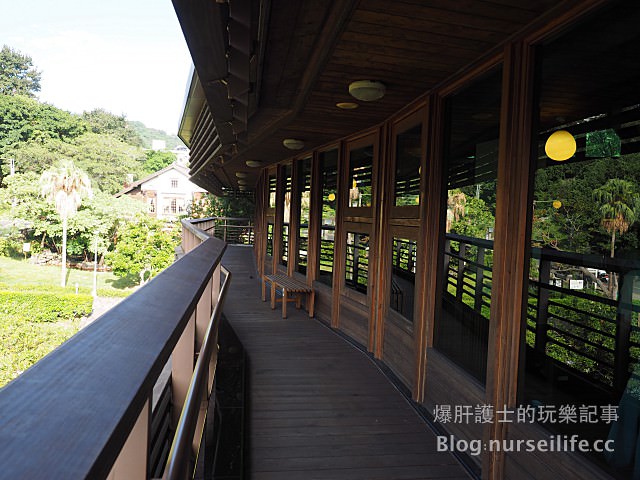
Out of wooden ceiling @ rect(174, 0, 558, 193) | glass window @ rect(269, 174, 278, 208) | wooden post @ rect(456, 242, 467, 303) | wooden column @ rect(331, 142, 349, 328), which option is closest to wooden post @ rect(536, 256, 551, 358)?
wooden post @ rect(456, 242, 467, 303)

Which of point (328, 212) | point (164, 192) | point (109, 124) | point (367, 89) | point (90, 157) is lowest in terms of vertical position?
point (328, 212)

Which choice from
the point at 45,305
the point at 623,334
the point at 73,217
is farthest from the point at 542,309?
the point at 73,217

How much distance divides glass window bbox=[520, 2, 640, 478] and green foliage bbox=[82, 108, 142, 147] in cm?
6814

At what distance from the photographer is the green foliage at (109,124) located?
207 feet

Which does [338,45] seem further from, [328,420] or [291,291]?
[291,291]

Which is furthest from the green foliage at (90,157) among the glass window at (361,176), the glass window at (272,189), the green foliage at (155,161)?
the glass window at (361,176)

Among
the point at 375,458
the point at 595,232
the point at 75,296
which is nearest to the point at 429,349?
the point at 375,458

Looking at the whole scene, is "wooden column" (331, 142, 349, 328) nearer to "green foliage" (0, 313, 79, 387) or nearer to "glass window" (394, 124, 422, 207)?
"glass window" (394, 124, 422, 207)

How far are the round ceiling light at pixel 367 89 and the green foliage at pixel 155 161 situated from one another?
62.3m

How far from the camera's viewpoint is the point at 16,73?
57.6 metres

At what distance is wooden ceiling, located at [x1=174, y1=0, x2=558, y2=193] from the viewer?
2.30 meters

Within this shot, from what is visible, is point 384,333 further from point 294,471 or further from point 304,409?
point 294,471

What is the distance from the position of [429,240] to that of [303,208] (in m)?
4.30

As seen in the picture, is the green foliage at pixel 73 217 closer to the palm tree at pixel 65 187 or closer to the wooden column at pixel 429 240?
the palm tree at pixel 65 187
